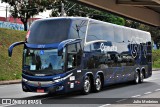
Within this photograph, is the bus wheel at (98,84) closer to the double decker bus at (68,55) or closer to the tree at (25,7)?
the double decker bus at (68,55)

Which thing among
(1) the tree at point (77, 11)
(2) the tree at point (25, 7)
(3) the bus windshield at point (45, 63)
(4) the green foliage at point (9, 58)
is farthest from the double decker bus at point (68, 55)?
(1) the tree at point (77, 11)

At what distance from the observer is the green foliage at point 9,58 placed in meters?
30.0

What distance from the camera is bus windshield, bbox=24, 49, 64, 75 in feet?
50.8

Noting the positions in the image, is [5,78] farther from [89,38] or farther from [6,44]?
[89,38]

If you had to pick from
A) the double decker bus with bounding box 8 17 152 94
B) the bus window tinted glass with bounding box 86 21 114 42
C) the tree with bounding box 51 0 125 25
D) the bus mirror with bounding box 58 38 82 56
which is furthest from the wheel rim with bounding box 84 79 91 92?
the tree with bounding box 51 0 125 25

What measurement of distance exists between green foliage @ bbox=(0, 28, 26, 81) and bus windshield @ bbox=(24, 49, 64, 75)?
13.1m

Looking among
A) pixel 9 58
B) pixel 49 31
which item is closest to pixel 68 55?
pixel 49 31

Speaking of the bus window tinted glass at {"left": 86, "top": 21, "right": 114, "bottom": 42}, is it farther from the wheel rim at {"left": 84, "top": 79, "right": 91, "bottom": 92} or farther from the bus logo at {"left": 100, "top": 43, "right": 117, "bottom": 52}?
the wheel rim at {"left": 84, "top": 79, "right": 91, "bottom": 92}

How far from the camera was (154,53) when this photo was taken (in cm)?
6800

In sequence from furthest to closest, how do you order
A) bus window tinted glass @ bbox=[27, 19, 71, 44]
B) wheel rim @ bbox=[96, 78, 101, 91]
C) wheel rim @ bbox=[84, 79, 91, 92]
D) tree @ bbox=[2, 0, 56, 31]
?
tree @ bbox=[2, 0, 56, 31] < wheel rim @ bbox=[96, 78, 101, 91] < wheel rim @ bbox=[84, 79, 91, 92] < bus window tinted glass @ bbox=[27, 19, 71, 44]

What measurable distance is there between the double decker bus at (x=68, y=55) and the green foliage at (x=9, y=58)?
11.7 meters

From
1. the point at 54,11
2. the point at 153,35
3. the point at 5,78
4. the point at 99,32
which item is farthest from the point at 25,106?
the point at 153,35

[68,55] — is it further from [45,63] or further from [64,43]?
[45,63]

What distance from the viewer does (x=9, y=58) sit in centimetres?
3291
